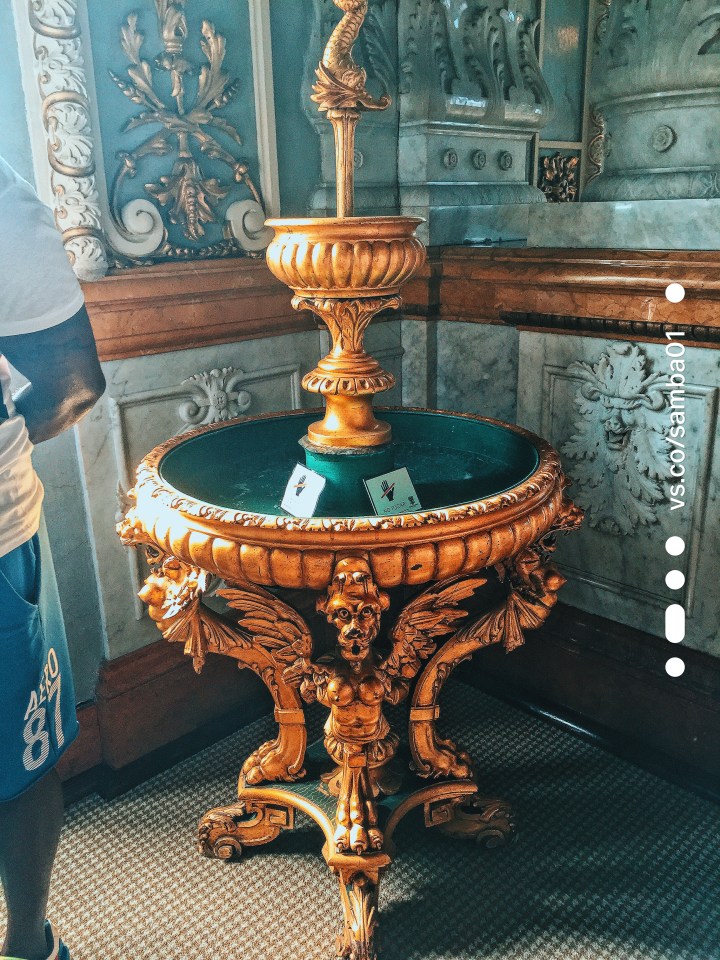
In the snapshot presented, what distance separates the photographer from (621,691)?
1.88m

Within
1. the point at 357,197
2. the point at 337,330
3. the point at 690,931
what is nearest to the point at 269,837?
the point at 690,931

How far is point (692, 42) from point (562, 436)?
2.97 feet

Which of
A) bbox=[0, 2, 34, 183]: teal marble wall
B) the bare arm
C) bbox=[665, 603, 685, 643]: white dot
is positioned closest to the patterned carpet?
bbox=[665, 603, 685, 643]: white dot

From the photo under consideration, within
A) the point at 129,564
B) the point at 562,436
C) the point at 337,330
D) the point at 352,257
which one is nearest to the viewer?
the point at 352,257

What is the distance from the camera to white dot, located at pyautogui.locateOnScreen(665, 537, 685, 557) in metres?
1.71

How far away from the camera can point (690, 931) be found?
1.40 m

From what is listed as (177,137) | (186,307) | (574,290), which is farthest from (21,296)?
(574,290)

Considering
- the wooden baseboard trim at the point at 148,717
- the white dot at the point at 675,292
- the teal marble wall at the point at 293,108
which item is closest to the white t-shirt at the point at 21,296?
the wooden baseboard trim at the point at 148,717

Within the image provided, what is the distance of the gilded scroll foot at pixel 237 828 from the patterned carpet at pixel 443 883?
0.10ft

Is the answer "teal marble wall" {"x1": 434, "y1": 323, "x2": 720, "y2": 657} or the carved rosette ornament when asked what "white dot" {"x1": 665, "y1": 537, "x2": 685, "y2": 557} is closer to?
"teal marble wall" {"x1": 434, "y1": 323, "x2": 720, "y2": 657}

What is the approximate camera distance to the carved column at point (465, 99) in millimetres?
1978

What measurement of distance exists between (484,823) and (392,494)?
0.76m

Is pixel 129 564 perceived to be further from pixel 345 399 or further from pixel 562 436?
pixel 562 436

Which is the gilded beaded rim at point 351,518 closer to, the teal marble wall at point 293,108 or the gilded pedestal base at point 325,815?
the gilded pedestal base at point 325,815
